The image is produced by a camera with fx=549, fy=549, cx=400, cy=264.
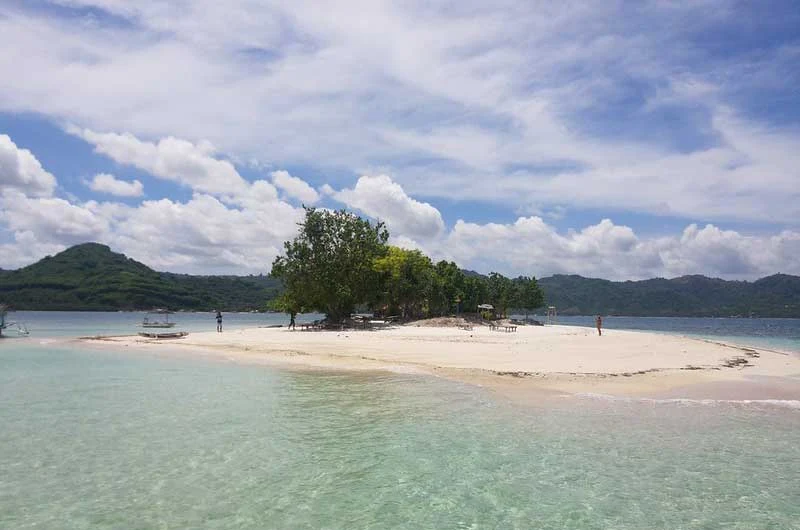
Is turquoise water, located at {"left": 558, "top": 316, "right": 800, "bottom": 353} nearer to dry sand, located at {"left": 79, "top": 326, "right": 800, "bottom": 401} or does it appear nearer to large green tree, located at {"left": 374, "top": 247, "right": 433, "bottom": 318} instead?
dry sand, located at {"left": 79, "top": 326, "right": 800, "bottom": 401}

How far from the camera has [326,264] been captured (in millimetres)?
57969

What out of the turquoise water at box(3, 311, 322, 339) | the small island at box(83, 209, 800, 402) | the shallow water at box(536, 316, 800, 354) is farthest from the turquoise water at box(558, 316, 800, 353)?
the turquoise water at box(3, 311, 322, 339)

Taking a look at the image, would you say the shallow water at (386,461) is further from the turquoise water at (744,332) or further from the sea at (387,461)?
the turquoise water at (744,332)

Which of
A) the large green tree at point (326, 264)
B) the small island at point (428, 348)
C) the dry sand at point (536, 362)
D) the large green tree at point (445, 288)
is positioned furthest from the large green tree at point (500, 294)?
the dry sand at point (536, 362)

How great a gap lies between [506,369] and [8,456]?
1893 cm

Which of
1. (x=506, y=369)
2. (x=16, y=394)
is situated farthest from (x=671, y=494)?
(x=16, y=394)

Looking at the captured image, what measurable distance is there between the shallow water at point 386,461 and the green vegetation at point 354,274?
39.0m

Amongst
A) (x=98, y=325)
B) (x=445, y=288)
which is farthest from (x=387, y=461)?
(x=98, y=325)

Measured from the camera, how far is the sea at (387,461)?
27.6 ft

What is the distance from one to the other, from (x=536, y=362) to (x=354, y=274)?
34.5 m

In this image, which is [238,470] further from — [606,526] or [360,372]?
[360,372]

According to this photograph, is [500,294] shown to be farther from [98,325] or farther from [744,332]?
[98,325]

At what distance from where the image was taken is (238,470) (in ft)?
34.3

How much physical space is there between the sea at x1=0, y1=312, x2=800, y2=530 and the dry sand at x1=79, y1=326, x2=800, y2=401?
9.06 ft
